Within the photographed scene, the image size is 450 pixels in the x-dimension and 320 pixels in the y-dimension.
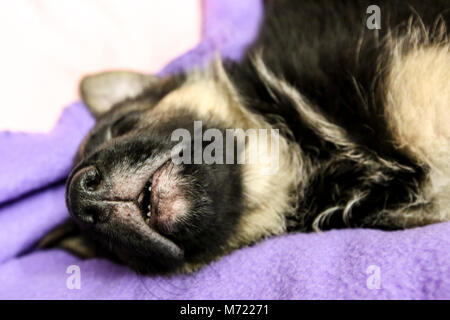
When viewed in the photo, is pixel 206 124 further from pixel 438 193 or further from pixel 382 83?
pixel 438 193

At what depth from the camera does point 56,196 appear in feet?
6.35

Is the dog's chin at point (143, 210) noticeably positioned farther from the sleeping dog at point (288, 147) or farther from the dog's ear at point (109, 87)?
the dog's ear at point (109, 87)

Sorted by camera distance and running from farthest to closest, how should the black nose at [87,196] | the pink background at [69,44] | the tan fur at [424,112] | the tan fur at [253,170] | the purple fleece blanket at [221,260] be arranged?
the pink background at [69,44] < the tan fur at [253,170] < the tan fur at [424,112] < the black nose at [87,196] < the purple fleece blanket at [221,260]

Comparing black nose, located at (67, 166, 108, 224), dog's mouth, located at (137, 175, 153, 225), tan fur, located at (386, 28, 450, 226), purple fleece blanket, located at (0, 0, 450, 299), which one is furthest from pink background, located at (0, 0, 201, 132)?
tan fur, located at (386, 28, 450, 226)

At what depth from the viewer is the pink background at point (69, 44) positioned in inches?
80.7

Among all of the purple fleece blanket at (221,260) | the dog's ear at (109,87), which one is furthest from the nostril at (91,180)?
the dog's ear at (109,87)

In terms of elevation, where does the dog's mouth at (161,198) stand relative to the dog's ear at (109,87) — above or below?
below

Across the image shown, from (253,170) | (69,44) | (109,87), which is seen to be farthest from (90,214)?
(69,44)

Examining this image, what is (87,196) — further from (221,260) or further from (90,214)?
(221,260)

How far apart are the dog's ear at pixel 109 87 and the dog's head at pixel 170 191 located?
0.41 m

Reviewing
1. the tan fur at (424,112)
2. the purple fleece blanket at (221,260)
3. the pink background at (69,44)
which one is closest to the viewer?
the purple fleece blanket at (221,260)

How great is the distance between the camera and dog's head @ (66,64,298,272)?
1245 mm

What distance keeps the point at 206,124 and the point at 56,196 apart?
2.76ft

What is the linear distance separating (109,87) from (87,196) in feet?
3.14
